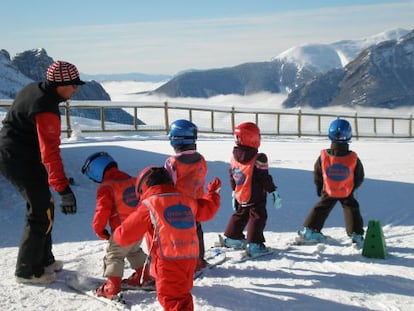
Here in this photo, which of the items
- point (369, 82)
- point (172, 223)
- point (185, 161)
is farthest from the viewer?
point (369, 82)

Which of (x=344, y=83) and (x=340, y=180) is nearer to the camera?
(x=340, y=180)

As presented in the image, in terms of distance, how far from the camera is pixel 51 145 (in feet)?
13.3

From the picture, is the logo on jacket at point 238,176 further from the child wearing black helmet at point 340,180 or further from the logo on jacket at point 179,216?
the logo on jacket at point 179,216

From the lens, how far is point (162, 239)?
3.53m

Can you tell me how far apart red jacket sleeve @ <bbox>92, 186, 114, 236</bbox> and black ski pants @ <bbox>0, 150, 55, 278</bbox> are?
2.17ft

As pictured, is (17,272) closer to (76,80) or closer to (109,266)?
(109,266)

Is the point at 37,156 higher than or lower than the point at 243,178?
higher

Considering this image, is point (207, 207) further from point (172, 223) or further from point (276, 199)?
point (276, 199)

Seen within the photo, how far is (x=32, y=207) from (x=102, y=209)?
2.53ft

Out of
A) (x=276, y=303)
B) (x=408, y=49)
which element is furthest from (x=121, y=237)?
(x=408, y=49)

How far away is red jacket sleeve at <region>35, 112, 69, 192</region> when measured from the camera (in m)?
4.04

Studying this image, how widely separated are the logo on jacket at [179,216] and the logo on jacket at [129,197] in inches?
29.1

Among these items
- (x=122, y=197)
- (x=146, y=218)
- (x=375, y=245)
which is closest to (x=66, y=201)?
(x=122, y=197)

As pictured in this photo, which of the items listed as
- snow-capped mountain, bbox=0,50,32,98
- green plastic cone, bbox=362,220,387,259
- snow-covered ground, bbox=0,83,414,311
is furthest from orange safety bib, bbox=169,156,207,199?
snow-capped mountain, bbox=0,50,32,98
